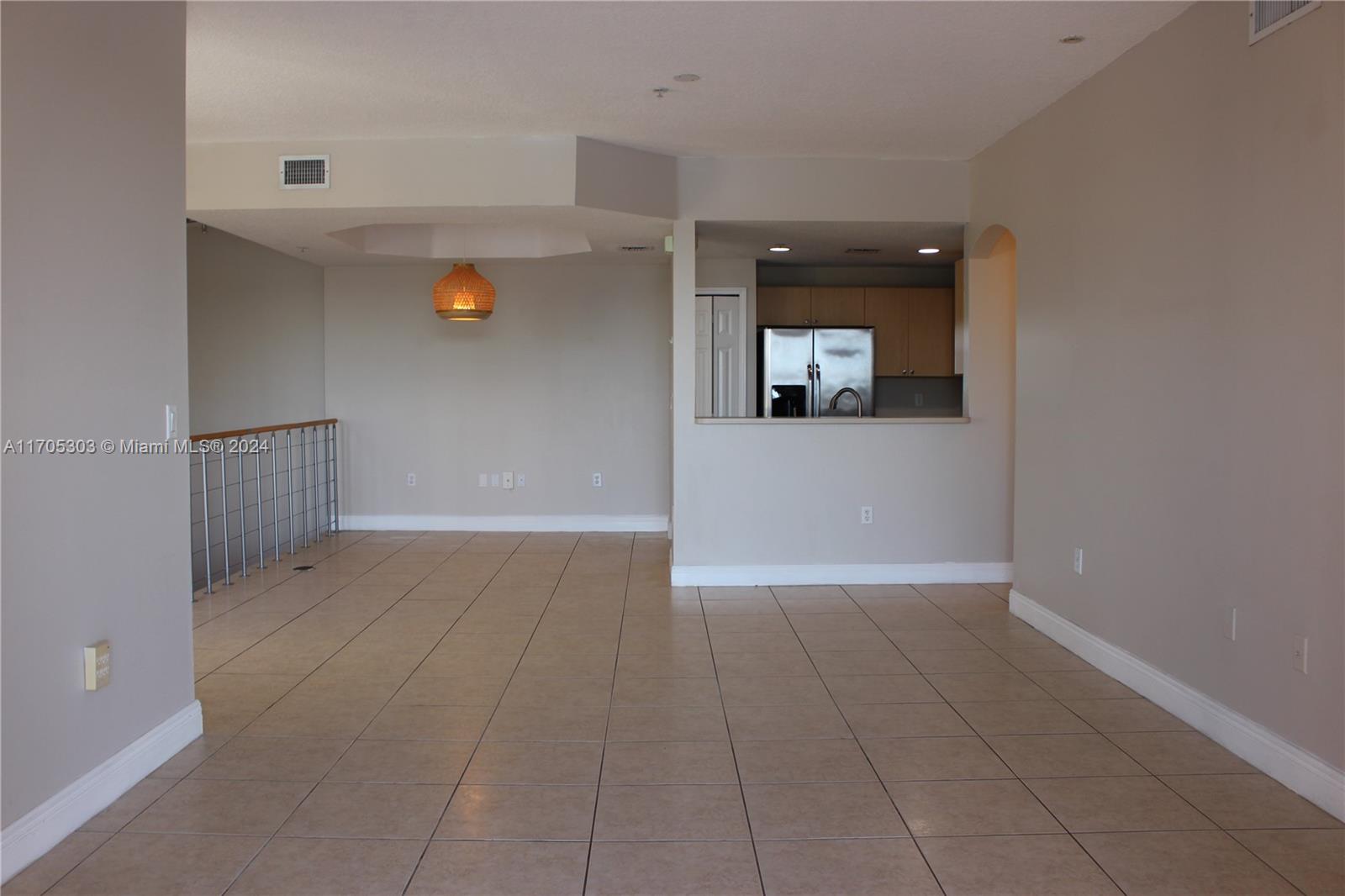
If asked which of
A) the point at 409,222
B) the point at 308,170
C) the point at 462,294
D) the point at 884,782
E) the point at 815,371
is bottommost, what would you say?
the point at 884,782

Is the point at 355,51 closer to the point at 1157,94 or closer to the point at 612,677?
the point at 612,677

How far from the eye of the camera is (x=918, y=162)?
19.2 ft

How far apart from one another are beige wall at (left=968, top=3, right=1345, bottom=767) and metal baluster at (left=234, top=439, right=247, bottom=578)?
15.6ft

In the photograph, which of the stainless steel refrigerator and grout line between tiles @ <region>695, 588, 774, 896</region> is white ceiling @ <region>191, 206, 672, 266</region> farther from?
grout line between tiles @ <region>695, 588, 774, 896</region>

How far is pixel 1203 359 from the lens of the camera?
3387 millimetres

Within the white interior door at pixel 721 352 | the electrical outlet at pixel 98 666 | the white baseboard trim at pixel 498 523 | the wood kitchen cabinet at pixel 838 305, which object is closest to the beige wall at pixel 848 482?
the white interior door at pixel 721 352

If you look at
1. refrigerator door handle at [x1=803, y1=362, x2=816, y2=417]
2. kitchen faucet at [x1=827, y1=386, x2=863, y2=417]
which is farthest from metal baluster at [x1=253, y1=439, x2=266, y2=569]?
kitchen faucet at [x1=827, y1=386, x2=863, y2=417]

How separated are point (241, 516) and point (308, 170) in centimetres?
241

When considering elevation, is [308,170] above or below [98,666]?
above

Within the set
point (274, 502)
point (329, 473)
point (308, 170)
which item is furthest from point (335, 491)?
point (308, 170)

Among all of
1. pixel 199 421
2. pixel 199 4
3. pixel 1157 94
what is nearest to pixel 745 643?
pixel 1157 94

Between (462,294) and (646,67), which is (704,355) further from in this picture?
(646,67)

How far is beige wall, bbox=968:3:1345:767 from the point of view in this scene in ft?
9.20

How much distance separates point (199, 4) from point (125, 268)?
1053mm
